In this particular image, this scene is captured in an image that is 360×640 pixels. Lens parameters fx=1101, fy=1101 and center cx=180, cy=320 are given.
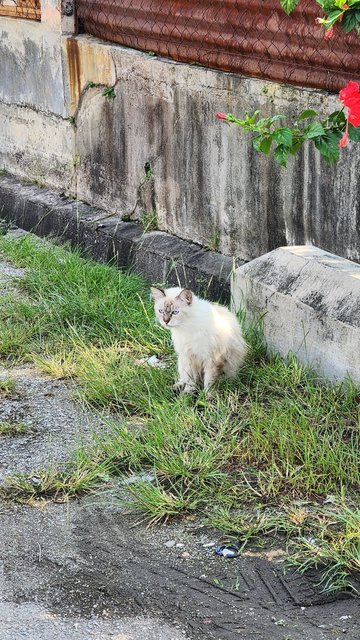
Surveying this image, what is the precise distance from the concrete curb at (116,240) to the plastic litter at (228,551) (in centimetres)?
241

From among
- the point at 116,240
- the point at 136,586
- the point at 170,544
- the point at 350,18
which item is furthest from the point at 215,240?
the point at 136,586

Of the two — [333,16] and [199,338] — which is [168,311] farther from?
[333,16]

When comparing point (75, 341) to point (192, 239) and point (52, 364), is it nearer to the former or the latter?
point (52, 364)

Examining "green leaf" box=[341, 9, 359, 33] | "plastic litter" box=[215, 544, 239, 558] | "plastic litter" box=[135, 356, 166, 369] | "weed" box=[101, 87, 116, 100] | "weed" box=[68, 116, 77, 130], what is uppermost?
"green leaf" box=[341, 9, 359, 33]

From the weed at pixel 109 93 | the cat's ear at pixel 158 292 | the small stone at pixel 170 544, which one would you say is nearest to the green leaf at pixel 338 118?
the cat's ear at pixel 158 292

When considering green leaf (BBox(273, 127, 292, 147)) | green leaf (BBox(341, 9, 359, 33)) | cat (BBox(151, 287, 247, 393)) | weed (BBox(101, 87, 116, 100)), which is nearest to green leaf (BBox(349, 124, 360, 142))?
green leaf (BBox(273, 127, 292, 147))

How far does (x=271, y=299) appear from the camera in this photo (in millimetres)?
5594

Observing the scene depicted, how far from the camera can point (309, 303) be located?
17.5ft

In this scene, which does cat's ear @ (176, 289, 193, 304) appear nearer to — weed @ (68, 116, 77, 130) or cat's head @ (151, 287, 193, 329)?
cat's head @ (151, 287, 193, 329)

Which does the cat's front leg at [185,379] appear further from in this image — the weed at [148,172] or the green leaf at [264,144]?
the weed at [148,172]

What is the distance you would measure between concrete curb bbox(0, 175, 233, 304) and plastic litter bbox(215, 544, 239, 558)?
2.41 meters

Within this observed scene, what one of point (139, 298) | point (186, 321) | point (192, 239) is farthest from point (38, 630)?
point (192, 239)

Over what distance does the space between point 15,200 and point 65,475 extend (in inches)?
168

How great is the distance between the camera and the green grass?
14.2ft
